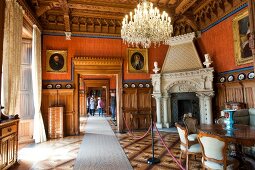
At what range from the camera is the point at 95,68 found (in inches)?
302

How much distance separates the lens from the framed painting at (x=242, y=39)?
5.46m

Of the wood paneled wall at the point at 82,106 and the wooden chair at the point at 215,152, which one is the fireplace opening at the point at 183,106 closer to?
the wooden chair at the point at 215,152

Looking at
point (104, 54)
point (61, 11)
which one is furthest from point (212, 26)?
point (61, 11)

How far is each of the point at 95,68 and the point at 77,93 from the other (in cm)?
130

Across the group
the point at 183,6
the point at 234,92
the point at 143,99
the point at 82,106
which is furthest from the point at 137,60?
the point at 82,106

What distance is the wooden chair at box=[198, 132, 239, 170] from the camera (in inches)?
94.9

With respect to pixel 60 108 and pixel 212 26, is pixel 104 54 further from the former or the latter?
pixel 212 26

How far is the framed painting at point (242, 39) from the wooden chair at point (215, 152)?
4062 mm

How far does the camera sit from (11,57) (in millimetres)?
4199

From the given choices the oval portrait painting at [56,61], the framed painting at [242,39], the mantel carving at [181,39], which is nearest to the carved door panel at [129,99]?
the mantel carving at [181,39]

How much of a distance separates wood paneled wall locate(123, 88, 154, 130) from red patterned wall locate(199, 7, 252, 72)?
3.11 metres

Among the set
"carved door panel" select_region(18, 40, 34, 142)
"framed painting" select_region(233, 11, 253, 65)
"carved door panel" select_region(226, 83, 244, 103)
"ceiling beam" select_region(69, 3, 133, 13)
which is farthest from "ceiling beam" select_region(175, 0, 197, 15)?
"carved door panel" select_region(18, 40, 34, 142)

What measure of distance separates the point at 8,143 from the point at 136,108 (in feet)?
17.2

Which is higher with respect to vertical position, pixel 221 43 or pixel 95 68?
pixel 221 43
